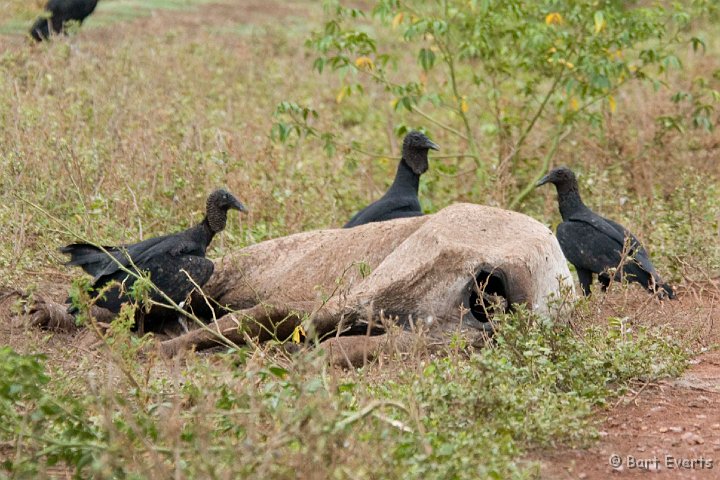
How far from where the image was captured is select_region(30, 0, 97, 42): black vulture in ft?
42.1

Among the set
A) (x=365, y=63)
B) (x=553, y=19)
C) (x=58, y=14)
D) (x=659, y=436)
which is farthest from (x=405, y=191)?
(x=58, y=14)

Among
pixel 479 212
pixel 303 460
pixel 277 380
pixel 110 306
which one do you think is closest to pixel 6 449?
pixel 277 380

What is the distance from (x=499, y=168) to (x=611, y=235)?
5.26ft

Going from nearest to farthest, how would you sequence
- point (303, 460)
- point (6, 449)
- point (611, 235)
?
point (303, 460)
point (6, 449)
point (611, 235)

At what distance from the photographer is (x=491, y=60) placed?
948cm

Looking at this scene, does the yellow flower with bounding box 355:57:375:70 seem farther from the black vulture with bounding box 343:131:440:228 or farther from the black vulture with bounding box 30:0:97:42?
the black vulture with bounding box 30:0:97:42

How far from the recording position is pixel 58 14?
13.0 m

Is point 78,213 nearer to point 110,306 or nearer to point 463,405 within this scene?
point 110,306

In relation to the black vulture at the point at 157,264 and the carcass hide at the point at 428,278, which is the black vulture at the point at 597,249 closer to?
the carcass hide at the point at 428,278

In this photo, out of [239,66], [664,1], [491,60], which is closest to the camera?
[491,60]

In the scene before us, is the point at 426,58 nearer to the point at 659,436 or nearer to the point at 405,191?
the point at 405,191

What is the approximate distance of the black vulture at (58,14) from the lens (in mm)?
12828

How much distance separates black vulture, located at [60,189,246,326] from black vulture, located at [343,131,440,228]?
1.28m

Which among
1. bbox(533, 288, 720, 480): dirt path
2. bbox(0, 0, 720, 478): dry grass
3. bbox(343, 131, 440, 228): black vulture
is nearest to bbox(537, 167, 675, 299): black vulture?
bbox(0, 0, 720, 478): dry grass
